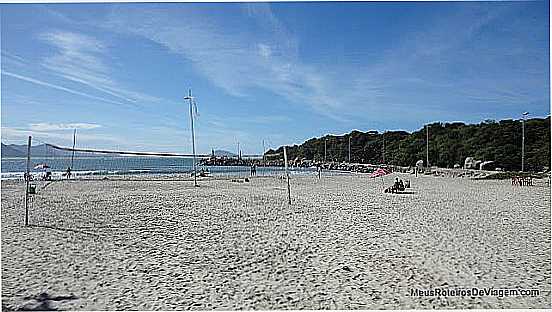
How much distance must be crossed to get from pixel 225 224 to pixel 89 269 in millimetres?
3145

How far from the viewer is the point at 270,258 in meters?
5.43

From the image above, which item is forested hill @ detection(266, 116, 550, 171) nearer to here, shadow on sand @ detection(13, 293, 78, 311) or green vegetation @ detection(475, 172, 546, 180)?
green vegetation @ detection(475, 172, 546, 180)

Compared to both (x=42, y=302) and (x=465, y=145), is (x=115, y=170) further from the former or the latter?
(x=42, y=302)

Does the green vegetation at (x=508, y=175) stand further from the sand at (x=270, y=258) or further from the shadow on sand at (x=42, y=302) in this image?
the shadow on sand at (x=42, y=302)

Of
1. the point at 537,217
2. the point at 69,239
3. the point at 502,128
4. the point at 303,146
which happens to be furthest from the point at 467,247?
the point at 303,146

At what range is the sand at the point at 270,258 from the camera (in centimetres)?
403

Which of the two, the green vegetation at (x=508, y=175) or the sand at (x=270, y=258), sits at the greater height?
the green vegetation at (x=508, y=175)

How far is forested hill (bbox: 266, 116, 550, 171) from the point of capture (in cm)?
3055

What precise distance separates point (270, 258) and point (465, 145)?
114ft

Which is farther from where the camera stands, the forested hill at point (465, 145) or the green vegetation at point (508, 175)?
the forested hill at point (465, 145)

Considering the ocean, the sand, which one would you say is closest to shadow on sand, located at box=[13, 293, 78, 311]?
the sand

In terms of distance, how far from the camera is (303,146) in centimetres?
7494

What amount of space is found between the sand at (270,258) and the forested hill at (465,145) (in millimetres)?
20521

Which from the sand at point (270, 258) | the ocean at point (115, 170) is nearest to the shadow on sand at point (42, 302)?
the sand at point (270, 258)
